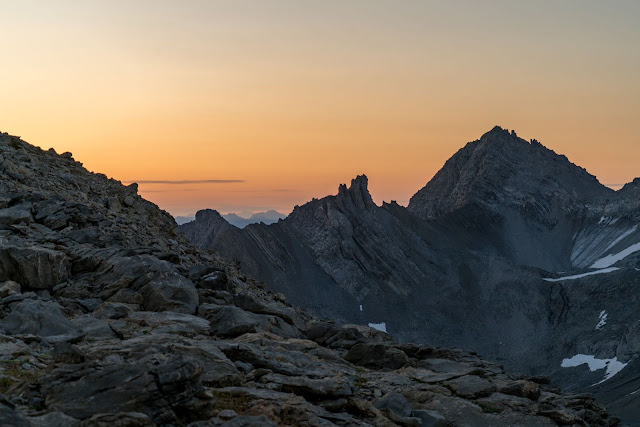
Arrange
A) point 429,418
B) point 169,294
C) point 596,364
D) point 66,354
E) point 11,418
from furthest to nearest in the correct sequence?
1. point 596,364
2. point 169,294
3. point 429,418
4. point 66,354
5. point 11,418

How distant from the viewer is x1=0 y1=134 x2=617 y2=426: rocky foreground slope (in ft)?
54.6

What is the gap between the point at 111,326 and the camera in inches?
1033

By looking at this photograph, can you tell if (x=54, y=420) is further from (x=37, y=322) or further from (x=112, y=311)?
(x=112, y=311)

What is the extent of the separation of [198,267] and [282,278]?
4937 inches

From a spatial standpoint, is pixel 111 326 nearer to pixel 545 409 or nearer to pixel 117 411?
pixel 117 411

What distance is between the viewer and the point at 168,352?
21.2m

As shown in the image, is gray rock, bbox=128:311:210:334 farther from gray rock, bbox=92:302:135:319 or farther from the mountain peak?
the mountain peak

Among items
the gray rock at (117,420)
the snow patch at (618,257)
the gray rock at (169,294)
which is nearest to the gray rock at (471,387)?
the gray rock at (169,294)

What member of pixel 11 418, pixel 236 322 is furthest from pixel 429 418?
pixel 11 418

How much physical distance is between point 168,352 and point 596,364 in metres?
124

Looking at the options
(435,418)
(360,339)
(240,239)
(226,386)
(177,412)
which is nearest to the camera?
(177,412)

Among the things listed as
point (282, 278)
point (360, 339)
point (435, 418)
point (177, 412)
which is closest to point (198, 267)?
point (360, 339)

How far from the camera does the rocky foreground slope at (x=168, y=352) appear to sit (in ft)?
54.6

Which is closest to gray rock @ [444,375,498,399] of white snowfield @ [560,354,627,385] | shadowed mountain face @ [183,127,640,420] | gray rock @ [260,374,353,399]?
gray rock @ [260,374,353,399]
